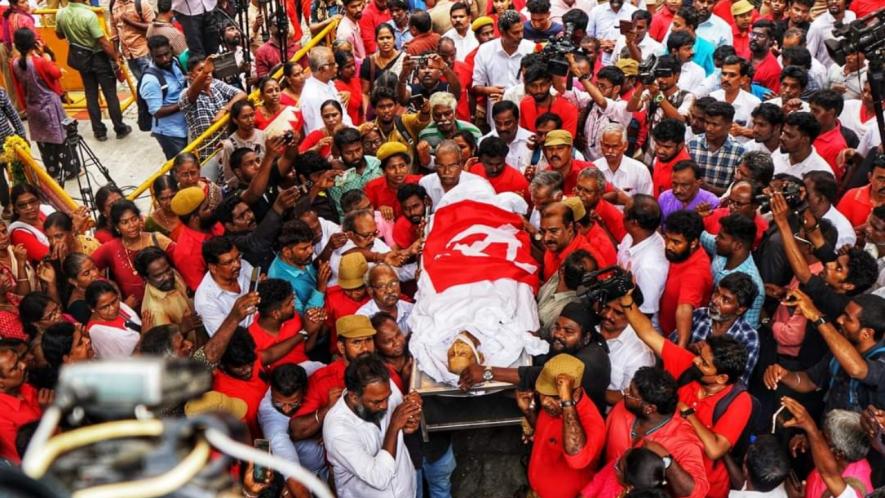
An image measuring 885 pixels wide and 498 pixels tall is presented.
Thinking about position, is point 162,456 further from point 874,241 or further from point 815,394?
point 874,241

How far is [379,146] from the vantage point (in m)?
5.88

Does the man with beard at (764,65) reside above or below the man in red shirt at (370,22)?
above

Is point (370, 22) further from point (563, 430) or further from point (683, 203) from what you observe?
point (563, 430)

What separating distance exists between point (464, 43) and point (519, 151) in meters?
2.24

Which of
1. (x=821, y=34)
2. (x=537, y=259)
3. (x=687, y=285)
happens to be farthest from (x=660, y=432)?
(x=821, y=34)

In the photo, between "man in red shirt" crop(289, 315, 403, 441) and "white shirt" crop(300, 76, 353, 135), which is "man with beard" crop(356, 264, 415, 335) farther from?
"white shirt" crop(300, 76, 353, 135)

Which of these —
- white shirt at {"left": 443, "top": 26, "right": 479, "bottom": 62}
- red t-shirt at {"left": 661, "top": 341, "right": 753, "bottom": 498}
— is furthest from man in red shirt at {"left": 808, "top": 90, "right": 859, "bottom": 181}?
white shirt at {"left": 443, "top": 26, "right": 479, "bottom": 62}

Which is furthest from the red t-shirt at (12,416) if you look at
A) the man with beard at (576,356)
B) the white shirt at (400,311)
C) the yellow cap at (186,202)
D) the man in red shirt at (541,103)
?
the man in red shirt at (541,103)

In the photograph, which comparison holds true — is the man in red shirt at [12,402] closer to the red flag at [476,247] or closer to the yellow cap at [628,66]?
the red flag at [476,247]

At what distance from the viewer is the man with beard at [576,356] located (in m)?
3.73

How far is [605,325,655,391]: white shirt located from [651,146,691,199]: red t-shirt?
1.60m

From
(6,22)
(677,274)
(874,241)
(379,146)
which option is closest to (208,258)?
(379,146)

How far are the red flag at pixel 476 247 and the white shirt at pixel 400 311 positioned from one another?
0.69 ft

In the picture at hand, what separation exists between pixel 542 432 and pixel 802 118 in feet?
8.91
